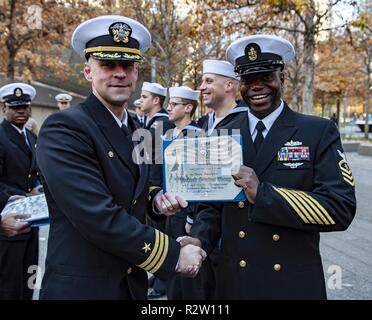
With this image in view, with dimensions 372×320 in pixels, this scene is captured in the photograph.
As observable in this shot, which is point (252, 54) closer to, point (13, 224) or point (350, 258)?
point (13, 224)

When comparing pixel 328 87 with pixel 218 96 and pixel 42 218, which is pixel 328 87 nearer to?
pixel 218 96

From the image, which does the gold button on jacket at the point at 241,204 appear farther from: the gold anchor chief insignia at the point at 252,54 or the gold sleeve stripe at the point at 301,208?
the gold anchor chief insignia at the point at 252,54

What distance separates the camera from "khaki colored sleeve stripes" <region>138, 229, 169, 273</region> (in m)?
1.99

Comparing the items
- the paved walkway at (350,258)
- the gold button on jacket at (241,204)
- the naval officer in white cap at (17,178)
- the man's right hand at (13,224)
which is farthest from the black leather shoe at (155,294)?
the gold button on jacket at (241,204)

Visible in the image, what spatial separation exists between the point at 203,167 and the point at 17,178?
8.34 ft

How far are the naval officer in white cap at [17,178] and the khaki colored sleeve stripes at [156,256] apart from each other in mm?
2073

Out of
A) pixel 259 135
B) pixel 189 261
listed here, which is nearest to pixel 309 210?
pixel 259 135

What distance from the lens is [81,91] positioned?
27781 millimetres

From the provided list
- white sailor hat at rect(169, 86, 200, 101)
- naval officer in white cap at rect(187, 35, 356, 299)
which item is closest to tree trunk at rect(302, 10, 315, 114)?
white sailor hat at rect(169, 86, 200, 101)

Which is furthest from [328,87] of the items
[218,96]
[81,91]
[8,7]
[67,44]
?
[218,96]

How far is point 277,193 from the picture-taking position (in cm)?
210

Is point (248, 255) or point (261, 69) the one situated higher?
point (261, 69)

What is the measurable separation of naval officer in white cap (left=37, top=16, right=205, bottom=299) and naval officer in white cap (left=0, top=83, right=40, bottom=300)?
1.87m
